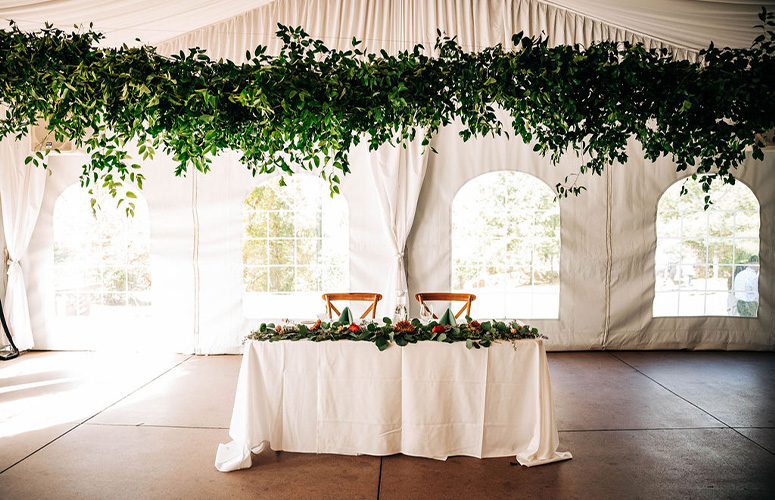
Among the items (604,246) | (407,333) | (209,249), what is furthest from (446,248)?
(407,333)

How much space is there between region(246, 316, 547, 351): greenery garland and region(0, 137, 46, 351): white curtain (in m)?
4.85

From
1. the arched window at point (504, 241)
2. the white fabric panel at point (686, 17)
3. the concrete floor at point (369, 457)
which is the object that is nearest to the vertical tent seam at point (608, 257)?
the arched window at point (504, 241)

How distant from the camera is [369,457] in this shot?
3.74 meters

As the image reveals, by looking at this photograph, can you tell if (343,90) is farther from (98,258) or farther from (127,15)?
(98,258)

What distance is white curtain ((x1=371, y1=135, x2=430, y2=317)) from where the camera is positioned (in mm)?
6672

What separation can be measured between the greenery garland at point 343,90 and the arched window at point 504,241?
3.47 meters

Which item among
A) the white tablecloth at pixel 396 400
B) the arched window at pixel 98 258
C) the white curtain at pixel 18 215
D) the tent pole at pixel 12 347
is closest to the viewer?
the white tablecloth at pixel 396 400

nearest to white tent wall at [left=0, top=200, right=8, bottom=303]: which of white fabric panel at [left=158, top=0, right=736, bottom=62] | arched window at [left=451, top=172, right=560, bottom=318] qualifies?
white fabric panel at [left=158, top=0, right=736, bottom=62]

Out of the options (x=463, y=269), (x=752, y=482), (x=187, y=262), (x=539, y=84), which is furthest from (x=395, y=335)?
(x=187, y=262)

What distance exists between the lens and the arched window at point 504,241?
7129mm

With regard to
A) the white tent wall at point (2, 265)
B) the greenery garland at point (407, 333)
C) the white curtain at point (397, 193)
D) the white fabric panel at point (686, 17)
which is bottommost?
the greenery garland at point (407, 333)

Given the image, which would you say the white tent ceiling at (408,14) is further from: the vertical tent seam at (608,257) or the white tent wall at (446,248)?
the vertical tent seam at (608,257)

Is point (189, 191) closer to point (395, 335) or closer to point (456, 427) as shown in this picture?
point (395, 335)

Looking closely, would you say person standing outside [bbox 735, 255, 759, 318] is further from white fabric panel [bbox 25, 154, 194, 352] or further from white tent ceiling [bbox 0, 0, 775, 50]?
white fabric panel [bbox 25, 154, 194, 352]
